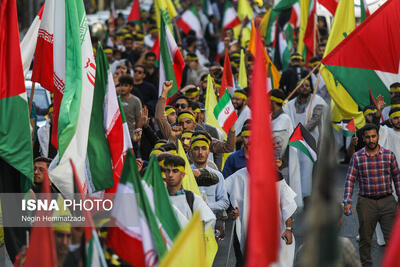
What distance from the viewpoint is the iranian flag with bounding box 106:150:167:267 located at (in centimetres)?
699

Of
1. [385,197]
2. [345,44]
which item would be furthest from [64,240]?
[345,44]

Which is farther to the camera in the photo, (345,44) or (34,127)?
(34,127)

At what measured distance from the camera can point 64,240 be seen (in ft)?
24.5

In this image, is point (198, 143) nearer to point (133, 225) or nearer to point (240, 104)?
point (133, 225)

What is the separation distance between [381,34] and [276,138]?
77.6 inches

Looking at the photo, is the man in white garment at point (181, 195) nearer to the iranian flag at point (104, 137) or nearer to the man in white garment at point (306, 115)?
the iranian flag at point (104, 137)

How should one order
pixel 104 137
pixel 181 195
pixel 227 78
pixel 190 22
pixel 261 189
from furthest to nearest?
pixel 190 22 < pixel 227 78 < pixel 104 137 < pixel 181 195 < pixel 261 189

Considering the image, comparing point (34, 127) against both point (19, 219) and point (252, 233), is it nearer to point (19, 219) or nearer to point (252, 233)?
point (19, 219)

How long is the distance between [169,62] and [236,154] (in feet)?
10.5

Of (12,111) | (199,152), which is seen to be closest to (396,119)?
(199,152)

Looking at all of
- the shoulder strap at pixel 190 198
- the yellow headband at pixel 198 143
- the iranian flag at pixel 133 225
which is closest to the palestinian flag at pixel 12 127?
the shoulder strap at pixel 190 198

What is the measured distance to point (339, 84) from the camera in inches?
551

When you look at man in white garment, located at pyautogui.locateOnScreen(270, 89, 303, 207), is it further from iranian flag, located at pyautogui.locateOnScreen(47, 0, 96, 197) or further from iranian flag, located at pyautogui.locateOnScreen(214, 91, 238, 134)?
iranian flag, located at pyautogui.locateOnScreen(47, 0, 96, 197)

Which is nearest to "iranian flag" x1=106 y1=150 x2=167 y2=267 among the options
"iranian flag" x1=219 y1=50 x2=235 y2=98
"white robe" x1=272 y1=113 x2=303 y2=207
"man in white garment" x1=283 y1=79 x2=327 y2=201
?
"white robe" x1=272 y1=113 x2=303 y2=207
